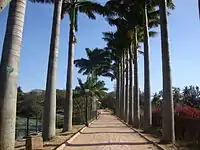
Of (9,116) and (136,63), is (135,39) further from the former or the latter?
(9,116)

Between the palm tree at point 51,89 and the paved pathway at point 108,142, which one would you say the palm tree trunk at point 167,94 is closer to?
the paved pathway at point 108,142

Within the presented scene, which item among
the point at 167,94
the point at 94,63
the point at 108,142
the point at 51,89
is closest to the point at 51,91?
the point at 51,89

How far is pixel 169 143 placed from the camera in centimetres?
1509

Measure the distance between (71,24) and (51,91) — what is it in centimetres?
809

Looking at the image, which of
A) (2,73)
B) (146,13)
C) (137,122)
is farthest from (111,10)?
(2,73)

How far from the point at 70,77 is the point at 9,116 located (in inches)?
594

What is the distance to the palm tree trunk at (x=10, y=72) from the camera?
8.12 meters

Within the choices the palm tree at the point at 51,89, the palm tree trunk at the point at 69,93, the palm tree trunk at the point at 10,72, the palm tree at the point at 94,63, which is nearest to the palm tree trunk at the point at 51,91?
the palm tree at the point at 51,89

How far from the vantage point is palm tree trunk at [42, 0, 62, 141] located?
1730cm

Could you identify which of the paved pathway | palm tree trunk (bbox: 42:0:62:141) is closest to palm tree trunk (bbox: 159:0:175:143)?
the paved pathway

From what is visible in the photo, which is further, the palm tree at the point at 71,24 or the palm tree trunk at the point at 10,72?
the palm tree at the point at 71,24

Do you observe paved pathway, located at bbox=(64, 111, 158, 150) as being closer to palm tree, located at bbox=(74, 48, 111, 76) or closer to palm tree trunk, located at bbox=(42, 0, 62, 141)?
palm tree trunk, located at bbox=(42, 0, 62, 141)

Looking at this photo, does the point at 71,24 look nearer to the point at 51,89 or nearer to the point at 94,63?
the point at 51,89

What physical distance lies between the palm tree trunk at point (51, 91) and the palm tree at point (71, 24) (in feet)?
16.7
